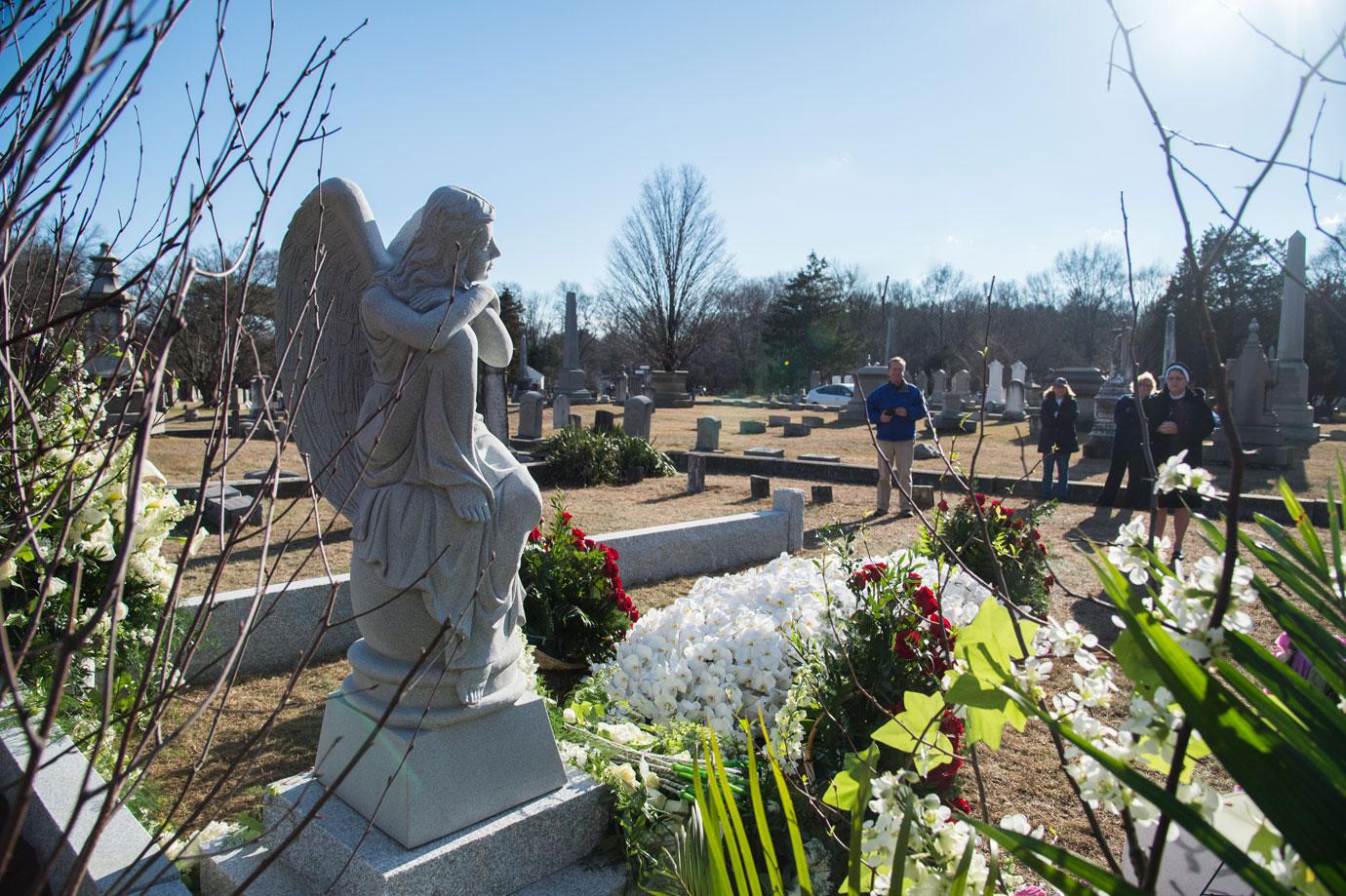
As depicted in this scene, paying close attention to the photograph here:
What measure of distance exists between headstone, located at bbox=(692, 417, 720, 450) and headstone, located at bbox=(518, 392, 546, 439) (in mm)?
3295

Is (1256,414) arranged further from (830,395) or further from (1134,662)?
(830,395)

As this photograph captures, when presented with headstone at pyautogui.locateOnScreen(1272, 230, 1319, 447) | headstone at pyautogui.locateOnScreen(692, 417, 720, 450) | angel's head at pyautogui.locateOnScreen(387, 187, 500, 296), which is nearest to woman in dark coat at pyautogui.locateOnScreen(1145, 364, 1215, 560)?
angel's head at pyautogui.locateOnScreen(387, 187, 500, 296)

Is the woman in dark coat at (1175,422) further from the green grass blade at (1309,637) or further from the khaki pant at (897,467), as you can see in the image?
the green grass blade at (1309,637)

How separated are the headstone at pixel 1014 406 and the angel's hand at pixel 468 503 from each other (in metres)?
25.8

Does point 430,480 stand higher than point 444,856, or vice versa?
point 430,480

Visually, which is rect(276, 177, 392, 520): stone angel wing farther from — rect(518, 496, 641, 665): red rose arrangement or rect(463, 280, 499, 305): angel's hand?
rect(518, 496, 641, 665): red rose arrangement

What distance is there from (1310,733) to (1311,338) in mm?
45395

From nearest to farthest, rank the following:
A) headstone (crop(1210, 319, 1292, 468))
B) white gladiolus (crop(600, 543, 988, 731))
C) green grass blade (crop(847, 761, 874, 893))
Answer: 1. green grass blade (crop(847, 761, 874, 893))
2. white gladiolus (crop(600, 543, 988, 731))
3. headstone (crop(1210, 319, 1292, 468))

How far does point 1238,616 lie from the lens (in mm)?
981

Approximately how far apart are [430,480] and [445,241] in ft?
2.76

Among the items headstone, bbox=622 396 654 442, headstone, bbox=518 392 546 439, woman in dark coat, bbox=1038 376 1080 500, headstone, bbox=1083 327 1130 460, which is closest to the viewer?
woman in dark coat, bbox=1038 376 1080 500

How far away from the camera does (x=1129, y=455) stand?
32.3 ft

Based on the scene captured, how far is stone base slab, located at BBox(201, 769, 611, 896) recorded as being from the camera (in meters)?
2.84

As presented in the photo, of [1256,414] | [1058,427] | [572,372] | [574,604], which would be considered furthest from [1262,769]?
[572,372]
